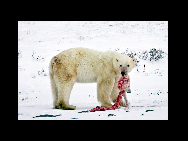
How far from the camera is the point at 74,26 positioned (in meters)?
20.6

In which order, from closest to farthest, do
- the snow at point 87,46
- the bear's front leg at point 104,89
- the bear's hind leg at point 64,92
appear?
the bear's hind leg at point 64,92 < the bear's front leg at point 104,89 < the snow at point 87,46

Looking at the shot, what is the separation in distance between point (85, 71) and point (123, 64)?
0.92 m

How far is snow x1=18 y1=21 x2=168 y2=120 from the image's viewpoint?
25.5ft

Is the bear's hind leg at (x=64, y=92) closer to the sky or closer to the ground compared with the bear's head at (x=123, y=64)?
closer to the ground

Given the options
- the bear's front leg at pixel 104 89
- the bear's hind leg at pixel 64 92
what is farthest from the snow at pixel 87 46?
the bear's front leg at pixel 104 89

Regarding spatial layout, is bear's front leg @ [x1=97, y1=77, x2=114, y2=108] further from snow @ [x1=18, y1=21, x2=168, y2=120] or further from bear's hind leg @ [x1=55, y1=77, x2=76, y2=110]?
bear's hind leg @ [x1=55, y1=77, x2=76, y2=110]

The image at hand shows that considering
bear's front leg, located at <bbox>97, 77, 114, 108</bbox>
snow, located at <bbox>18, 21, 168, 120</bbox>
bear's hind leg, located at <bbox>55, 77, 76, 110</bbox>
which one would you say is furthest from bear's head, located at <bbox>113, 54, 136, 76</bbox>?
bear's hind leg, located at <bbox>55, 77, 76, 110</bbox>

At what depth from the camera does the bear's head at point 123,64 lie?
5990 millimetres

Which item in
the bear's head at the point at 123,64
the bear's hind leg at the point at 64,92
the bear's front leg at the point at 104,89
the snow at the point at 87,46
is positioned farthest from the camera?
the snow at the point at 87,46

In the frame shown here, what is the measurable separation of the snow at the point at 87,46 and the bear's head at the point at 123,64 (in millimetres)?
843

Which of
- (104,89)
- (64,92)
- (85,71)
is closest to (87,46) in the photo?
(85,71)

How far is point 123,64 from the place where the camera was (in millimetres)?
6039

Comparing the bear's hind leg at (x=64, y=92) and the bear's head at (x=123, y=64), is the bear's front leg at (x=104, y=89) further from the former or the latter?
the bear's hind leg at (x=64, y=92)

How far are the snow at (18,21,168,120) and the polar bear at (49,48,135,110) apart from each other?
1.43 feet
